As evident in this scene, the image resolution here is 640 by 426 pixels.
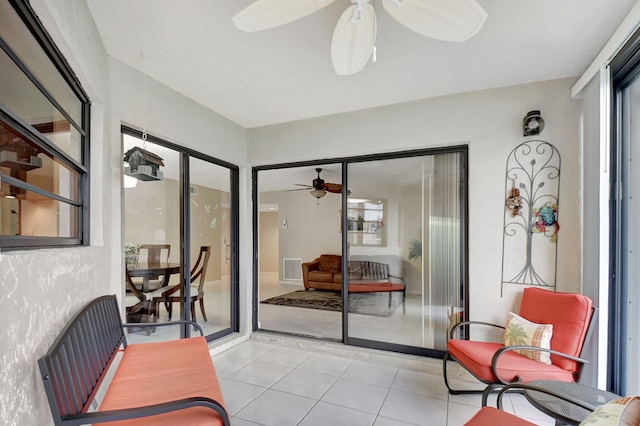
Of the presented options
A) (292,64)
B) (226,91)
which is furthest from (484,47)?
(226,91)

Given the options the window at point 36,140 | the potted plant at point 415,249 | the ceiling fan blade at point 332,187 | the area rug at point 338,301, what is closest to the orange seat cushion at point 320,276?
the area rug at point 338,301

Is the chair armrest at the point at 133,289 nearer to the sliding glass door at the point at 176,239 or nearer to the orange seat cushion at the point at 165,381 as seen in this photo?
the sliding glass door at the point at 176,239

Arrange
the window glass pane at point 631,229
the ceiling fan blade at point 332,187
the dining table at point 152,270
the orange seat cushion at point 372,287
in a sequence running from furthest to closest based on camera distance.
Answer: the ceiling fan blade at point 332,187 < the orange seat cushion at point 372,287 < the dining table at point 152,270 < the window glass pane at point 631,229

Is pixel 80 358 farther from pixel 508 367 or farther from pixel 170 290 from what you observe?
pixel 508 367

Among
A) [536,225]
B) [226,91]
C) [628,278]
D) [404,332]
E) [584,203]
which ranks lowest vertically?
[404,332]

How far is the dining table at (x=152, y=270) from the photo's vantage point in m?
2.88

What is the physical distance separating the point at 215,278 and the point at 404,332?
2.28 meters

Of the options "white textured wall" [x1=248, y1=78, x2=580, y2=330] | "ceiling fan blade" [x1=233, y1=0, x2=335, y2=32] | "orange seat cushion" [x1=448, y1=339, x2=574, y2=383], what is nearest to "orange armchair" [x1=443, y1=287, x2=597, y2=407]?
"orange seat cushion" [x1=448, y1=339, x2=574, y2=383]

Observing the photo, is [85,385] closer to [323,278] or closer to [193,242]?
[193,242]

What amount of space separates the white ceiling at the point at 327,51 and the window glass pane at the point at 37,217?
120cm

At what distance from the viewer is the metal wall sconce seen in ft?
8.75

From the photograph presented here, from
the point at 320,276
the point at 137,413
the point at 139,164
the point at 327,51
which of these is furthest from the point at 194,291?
the point at 320,276

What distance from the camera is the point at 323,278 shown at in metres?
7.04

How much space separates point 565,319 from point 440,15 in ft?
7.23
